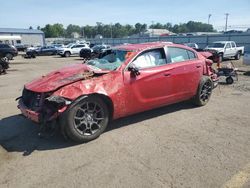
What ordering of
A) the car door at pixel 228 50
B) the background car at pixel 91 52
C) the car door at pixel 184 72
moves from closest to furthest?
the car door at pixel 184 72 < the background car at pixel 91 52 < the car door at pixel 228 50

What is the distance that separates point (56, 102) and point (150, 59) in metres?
2.27

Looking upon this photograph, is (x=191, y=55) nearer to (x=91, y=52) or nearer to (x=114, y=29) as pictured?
(x=91, y=52)

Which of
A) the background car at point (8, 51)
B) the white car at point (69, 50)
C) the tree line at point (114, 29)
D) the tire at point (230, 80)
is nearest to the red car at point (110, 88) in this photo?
the tire at point (230, 80)

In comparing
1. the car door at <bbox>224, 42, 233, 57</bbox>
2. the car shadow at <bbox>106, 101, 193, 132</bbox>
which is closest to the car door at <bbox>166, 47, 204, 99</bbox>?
the car shadow at <bbox>106, 101, 193, 132</bbox>

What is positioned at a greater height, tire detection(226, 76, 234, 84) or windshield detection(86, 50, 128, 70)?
windshield detection(86, 50, 128, 70)

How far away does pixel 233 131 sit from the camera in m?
5.02

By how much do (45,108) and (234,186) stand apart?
9.67 ft

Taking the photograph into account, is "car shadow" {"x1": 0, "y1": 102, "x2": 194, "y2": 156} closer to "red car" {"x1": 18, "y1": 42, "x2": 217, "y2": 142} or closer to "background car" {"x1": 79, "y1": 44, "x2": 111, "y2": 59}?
"red car" {"x1": 18, "y1": 42, "x2": 217, "y2": 142}

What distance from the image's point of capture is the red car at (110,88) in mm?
4383

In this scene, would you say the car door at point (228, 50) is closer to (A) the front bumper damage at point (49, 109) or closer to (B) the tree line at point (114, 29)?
(A) the front bumper damage at point (49, 109)

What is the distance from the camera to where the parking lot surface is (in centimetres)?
343

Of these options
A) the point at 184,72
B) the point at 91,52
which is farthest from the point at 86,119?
the point at 91,52

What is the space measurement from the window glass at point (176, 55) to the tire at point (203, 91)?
758 mm

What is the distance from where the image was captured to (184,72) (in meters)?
6.01
